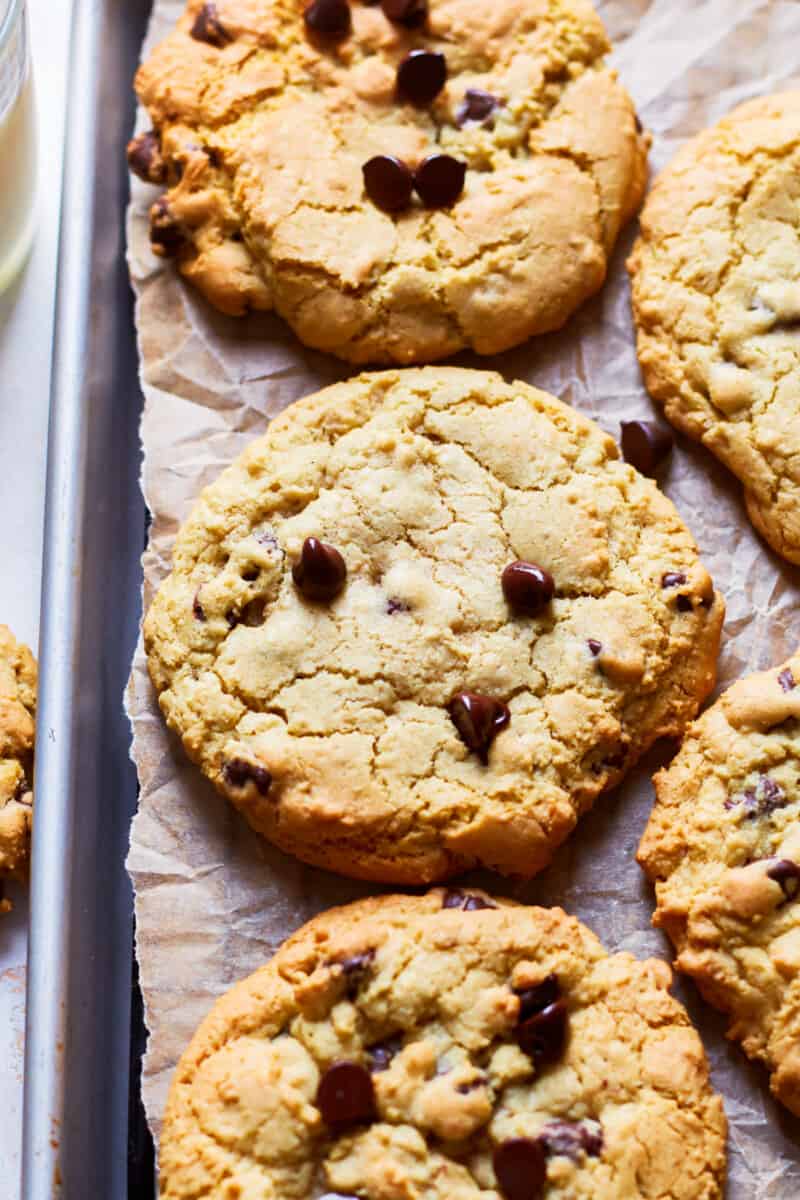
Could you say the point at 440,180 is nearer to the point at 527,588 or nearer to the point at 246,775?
the point at 527,588

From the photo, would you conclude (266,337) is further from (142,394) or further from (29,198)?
(29,198)

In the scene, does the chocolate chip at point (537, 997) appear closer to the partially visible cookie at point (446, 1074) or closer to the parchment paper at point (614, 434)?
the partially visible cookie at point (446, 1074)

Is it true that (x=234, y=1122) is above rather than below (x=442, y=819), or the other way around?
below

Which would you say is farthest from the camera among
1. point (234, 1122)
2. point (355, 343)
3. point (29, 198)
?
point (29, 198)

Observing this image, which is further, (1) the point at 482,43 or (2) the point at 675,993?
(1) the point at 482,43

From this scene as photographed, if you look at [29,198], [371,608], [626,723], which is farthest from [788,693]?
[29,198]

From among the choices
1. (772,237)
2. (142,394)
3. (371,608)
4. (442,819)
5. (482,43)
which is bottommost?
(442,819)

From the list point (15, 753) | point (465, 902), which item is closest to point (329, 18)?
point (15, 753)

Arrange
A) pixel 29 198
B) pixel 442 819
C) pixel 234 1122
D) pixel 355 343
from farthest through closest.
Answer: pixel 29 198
pixel 355 343
pixel 442 819
pixel 234 1122
